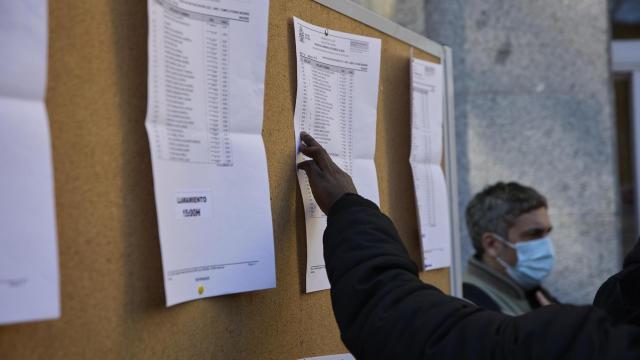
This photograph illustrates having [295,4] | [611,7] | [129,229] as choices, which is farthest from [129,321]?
[611,7]

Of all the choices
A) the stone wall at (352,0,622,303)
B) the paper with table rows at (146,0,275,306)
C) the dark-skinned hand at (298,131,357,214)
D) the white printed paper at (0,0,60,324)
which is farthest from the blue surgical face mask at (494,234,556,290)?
the white printed paper at (0,0,60,324)

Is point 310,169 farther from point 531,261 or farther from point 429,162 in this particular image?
point 531,261

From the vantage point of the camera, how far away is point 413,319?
116 cm

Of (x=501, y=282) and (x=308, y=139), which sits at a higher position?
(x=308, y=139)

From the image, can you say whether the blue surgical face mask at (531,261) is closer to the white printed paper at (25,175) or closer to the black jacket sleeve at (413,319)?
the black jacket sleeve at (413,319)

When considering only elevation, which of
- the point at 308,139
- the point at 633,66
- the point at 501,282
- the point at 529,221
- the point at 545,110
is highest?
the point at 633,66

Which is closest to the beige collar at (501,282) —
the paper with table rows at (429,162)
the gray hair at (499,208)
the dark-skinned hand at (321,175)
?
the gray hair at (499,208)

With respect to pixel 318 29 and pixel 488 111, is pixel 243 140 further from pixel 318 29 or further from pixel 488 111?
pixel 488 111

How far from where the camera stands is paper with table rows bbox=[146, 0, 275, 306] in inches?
41.6

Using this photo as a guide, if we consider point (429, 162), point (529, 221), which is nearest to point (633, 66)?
point (529, 221)

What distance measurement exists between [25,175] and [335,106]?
28.2 inches

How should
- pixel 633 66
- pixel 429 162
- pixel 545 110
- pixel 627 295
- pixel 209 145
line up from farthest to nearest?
pixel 633 66 < pixel 545 110 < pixel 429 162 < pixel 627 295 < pixel 209 145

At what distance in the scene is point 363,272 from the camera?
1.22 m

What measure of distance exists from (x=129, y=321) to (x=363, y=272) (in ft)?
1.21
